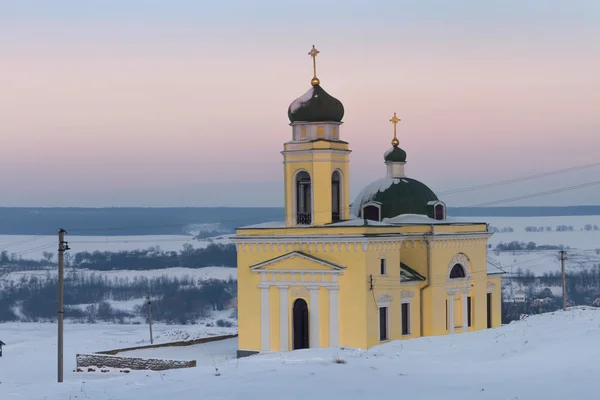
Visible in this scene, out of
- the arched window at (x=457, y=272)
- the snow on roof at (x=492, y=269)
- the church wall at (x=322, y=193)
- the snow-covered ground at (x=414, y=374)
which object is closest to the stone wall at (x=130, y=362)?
the church wall at (x=322, y=193)

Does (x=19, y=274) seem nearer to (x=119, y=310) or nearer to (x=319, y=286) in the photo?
(x=119, y=310)

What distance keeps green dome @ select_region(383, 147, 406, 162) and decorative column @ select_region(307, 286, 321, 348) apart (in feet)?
27.8

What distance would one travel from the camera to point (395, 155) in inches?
1483

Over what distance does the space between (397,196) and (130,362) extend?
37.6 ft

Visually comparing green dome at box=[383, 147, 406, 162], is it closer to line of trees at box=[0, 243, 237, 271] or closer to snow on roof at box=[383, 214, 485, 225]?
snow on roof at box=[383, 214, 485, 225]

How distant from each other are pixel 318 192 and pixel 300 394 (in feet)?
52.6

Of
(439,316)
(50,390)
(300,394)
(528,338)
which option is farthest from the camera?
(439,316)

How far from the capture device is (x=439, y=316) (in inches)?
1342

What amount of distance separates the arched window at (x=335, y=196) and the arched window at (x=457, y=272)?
5286mm

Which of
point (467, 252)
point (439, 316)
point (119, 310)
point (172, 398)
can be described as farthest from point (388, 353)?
point (119, 310)

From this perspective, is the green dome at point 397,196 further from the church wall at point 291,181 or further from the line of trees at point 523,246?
the line of trees at point 523,246

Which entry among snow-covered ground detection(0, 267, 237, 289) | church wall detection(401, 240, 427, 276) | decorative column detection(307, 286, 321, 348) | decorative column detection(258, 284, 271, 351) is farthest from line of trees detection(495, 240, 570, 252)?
decorative column detection(307, 286, 321, 348)

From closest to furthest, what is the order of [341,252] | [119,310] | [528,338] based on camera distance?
[528,338] → [341,252] → [119,310]

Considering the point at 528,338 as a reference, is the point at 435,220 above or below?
above
